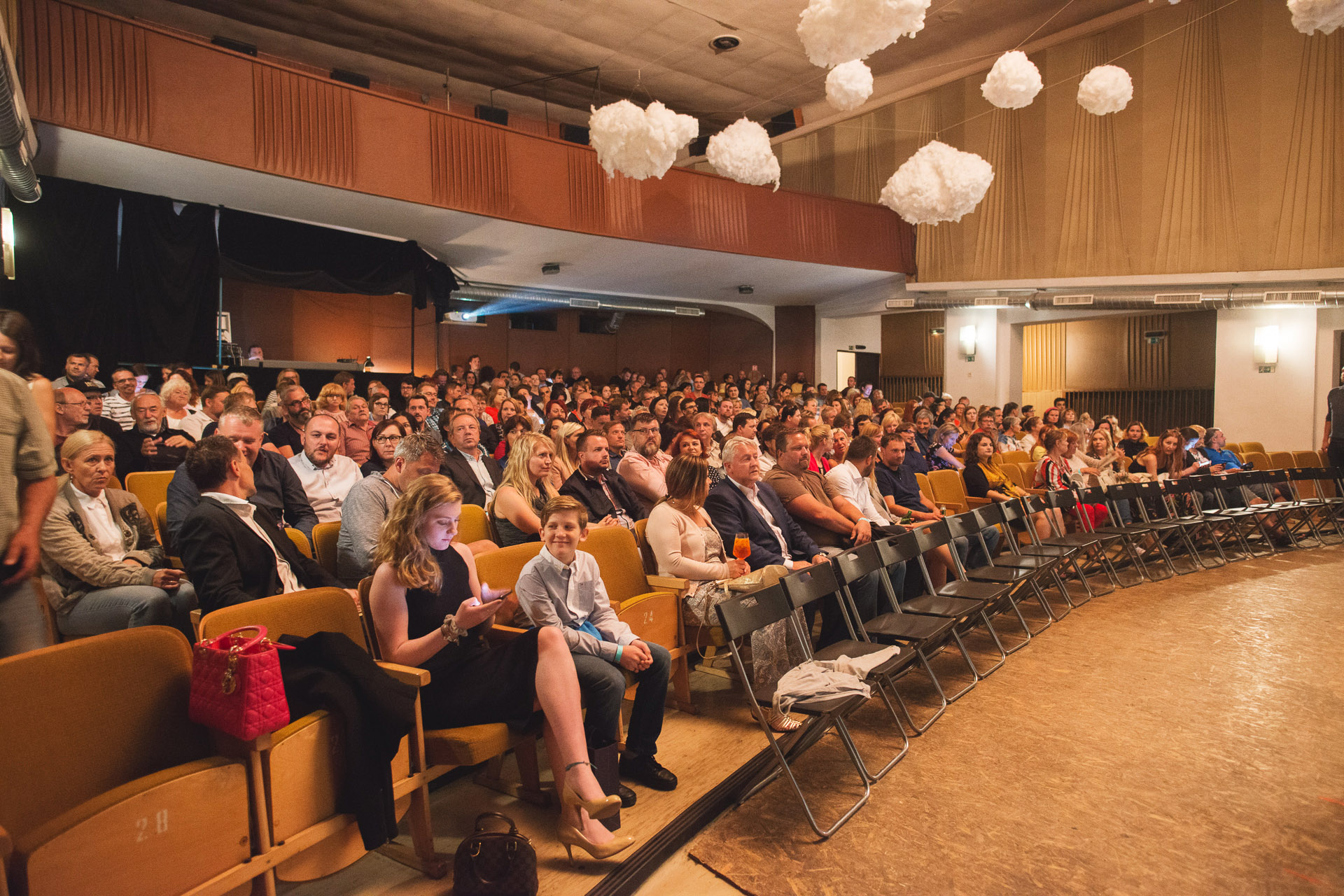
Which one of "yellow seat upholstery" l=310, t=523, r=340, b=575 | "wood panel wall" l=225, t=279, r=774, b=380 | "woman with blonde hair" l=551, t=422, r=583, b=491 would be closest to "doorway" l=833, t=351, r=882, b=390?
"wood panel wall" l=225, t=279, r=774, b=380

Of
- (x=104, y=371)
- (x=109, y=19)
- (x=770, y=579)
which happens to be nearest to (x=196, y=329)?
(x=104, y=371)

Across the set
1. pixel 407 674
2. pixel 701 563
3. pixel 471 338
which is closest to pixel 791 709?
pixel 701 563

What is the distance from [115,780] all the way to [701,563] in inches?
81.7

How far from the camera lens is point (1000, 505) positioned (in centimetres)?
464

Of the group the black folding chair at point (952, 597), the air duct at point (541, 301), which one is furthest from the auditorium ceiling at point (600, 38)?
the black folding chair at point (952, 597)

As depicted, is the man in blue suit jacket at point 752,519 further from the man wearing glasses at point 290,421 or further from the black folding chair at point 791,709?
the man wearing glasses at point 290,421

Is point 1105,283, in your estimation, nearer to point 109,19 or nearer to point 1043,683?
point 1043,683

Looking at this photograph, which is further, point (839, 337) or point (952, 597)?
point (839, 337)

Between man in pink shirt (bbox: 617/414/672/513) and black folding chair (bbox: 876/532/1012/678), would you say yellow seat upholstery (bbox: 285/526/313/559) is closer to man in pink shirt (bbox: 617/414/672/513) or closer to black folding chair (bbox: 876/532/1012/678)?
man in pink shirt (bbox: 617/414/672/513)

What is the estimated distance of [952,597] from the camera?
3.79 meters

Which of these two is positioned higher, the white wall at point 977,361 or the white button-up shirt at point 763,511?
the white wall at point 977,361

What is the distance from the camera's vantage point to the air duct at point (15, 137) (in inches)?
149

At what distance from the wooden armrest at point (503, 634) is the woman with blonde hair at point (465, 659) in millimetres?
116

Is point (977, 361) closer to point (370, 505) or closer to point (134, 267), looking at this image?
point (134, 267)
